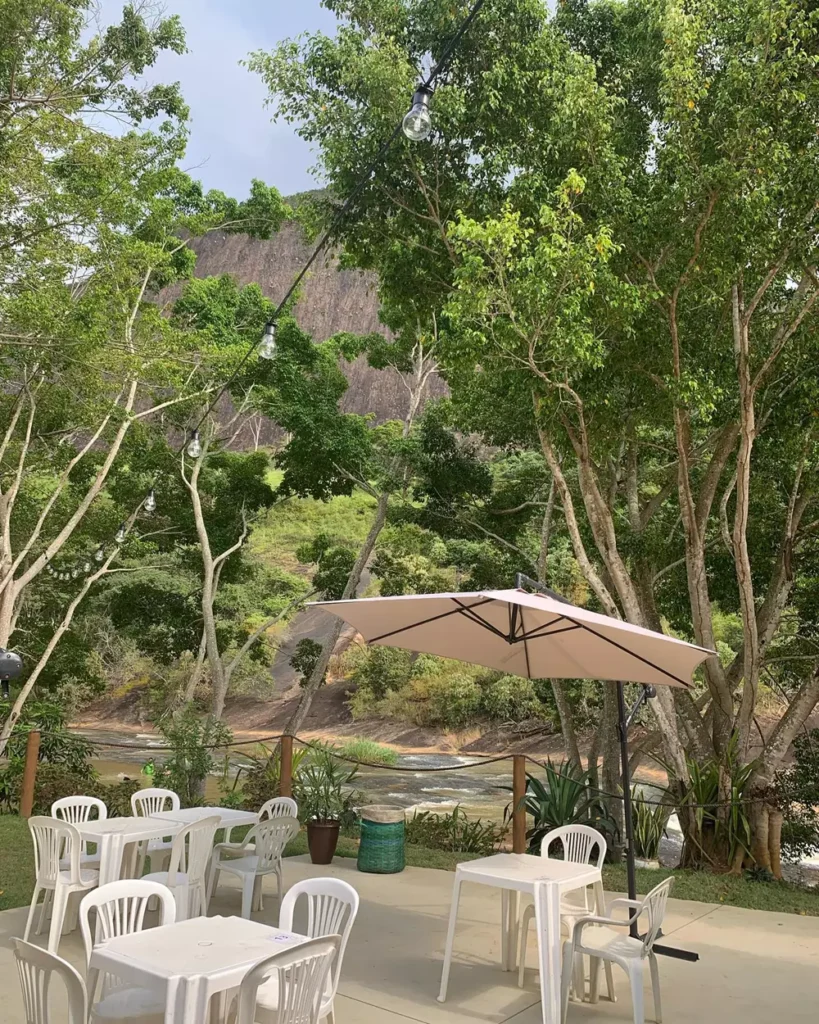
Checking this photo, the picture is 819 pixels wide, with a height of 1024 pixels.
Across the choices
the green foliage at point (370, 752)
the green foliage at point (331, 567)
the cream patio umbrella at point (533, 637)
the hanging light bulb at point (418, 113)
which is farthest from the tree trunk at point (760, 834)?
the green foliage at point (370, 752)

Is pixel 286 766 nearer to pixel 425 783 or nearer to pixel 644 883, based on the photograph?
pixel 644 883

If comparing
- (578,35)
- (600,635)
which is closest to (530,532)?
(578,35)

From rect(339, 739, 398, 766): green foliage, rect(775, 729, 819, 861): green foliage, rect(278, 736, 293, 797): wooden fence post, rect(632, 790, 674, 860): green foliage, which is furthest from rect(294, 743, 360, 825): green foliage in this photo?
rect(339, 739, 398, 766): green foliage

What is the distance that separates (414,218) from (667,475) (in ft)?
15.0

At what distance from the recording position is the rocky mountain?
2363 inches

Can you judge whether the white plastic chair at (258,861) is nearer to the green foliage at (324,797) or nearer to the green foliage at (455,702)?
the green foliage at (324,797)

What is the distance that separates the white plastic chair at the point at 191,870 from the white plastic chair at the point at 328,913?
1.41 metres

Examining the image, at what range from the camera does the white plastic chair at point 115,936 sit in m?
2.88

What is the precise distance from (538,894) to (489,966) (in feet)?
3.03

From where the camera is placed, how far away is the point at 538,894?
3881 mm

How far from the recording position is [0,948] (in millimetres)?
4582

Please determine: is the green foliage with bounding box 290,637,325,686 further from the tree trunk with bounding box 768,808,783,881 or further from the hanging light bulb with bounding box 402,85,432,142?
the hanging light bulb with bounding box 402,85,432,142

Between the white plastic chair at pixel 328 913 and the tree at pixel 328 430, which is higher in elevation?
the tree at pixel 328 430

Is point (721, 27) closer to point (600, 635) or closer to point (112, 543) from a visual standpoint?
point (600, 635)
